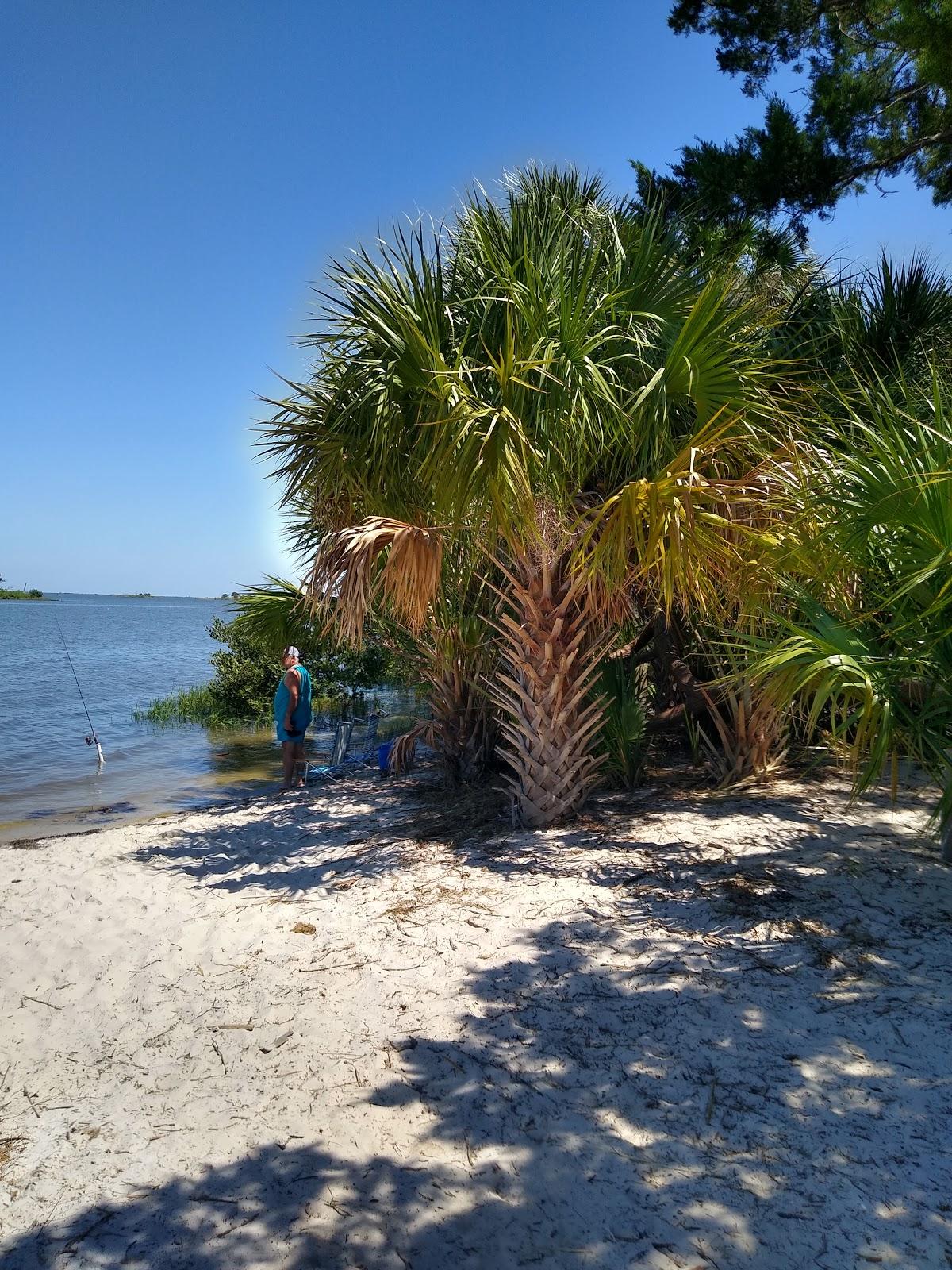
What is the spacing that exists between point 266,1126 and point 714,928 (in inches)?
91.8

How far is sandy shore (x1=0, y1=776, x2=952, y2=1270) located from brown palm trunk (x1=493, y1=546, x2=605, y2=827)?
0.57 meters

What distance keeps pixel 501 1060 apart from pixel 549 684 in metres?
3.03

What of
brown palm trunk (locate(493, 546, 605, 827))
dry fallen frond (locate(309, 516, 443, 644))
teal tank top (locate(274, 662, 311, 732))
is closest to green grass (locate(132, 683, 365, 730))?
teal tank top (locate(274, 662, 311, 732))

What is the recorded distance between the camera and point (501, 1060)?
3.33 m

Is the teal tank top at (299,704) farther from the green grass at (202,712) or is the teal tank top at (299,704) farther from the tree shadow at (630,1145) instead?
the green grass at (202,712)

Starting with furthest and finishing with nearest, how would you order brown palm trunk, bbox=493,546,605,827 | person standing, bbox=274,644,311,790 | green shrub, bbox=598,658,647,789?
person standing, bbox=274,644,311,790, green shrub, bbox=598,658,647,789, brown palm trunk, bbox=493,546,605,827

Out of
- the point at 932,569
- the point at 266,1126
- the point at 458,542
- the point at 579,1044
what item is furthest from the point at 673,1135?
the point at 458,542

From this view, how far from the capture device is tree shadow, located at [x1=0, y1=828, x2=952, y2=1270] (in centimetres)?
245

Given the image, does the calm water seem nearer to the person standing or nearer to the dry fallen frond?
the person standing

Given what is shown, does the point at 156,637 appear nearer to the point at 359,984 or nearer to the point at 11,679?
the point at 11,679

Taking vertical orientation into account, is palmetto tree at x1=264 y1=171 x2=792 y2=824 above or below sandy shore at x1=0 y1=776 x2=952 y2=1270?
above

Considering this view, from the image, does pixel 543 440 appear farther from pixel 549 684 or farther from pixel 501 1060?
pixel 501 1060

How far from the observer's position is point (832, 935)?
4051mm

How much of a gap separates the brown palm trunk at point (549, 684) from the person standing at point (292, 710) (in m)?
3.94
